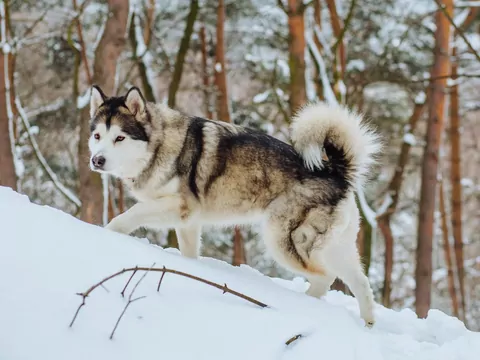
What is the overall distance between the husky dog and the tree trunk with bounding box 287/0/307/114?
15.1ft

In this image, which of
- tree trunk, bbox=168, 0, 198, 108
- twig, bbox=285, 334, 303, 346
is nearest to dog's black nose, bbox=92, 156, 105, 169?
twig, bbox=285, 334, 303, 346

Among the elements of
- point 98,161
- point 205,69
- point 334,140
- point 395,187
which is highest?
point 334,140

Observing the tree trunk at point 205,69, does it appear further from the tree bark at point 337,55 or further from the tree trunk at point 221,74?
the tree bark at point 337,55

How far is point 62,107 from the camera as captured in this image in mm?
15844

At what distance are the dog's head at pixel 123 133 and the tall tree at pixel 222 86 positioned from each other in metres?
8.89

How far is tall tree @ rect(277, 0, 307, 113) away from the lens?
9.39 m

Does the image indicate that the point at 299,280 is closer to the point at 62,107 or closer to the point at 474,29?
the point at 62,107

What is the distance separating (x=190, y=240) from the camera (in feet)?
17.2

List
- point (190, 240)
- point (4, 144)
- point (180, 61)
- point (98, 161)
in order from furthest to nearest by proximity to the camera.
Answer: point (180, 61), point (4, 144), point (190, 240), point (98, 161)

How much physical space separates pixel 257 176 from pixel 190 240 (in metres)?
0.97

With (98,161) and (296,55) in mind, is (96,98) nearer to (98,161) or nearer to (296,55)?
(98,161)

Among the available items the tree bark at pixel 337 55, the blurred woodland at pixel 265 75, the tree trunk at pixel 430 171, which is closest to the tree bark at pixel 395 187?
the blurred woodland at pixel 265 75

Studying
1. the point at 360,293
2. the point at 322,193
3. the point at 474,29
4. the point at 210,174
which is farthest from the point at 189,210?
the point at 474,29

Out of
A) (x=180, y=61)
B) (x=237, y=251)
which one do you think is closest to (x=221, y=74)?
(x=180, y=61)
